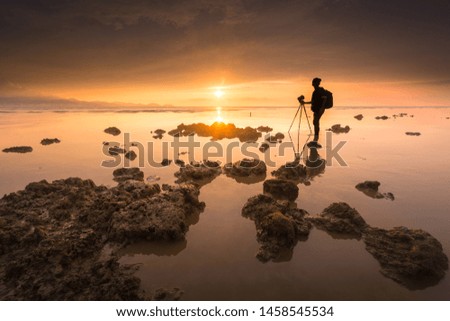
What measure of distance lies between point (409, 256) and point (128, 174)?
9.09m

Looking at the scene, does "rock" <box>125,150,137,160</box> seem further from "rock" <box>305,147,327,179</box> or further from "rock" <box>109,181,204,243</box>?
"rock" <box>305,147,327,179</box>

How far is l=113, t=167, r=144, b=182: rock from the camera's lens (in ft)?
32.9

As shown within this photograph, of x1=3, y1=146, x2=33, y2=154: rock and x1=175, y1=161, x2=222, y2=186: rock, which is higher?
x1=3, y1=146, x2=33, y2=154: rock

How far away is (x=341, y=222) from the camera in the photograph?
20.4ft

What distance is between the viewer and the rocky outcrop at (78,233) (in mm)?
4391

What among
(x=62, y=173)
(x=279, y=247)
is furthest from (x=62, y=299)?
(x=62, y=173)

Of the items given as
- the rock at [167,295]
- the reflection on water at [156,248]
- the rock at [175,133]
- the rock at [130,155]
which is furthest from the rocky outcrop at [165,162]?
the rock at [175,133]

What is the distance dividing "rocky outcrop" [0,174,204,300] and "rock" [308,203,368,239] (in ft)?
10.7

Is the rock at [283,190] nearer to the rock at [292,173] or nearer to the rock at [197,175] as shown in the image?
the rock at [292,173]

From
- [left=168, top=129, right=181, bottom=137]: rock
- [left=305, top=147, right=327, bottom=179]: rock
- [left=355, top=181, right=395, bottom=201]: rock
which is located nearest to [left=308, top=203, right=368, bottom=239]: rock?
[left=355, top=181, right=395, bottom=201]: rock

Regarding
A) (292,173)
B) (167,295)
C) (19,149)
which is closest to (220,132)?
(292,173)

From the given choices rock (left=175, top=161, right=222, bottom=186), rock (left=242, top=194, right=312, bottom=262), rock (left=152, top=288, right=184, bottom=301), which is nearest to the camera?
rock (left=152, top=288, right=184, bottom=301)

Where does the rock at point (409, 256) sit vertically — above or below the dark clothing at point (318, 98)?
below

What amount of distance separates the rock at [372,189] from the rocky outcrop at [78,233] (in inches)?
208
